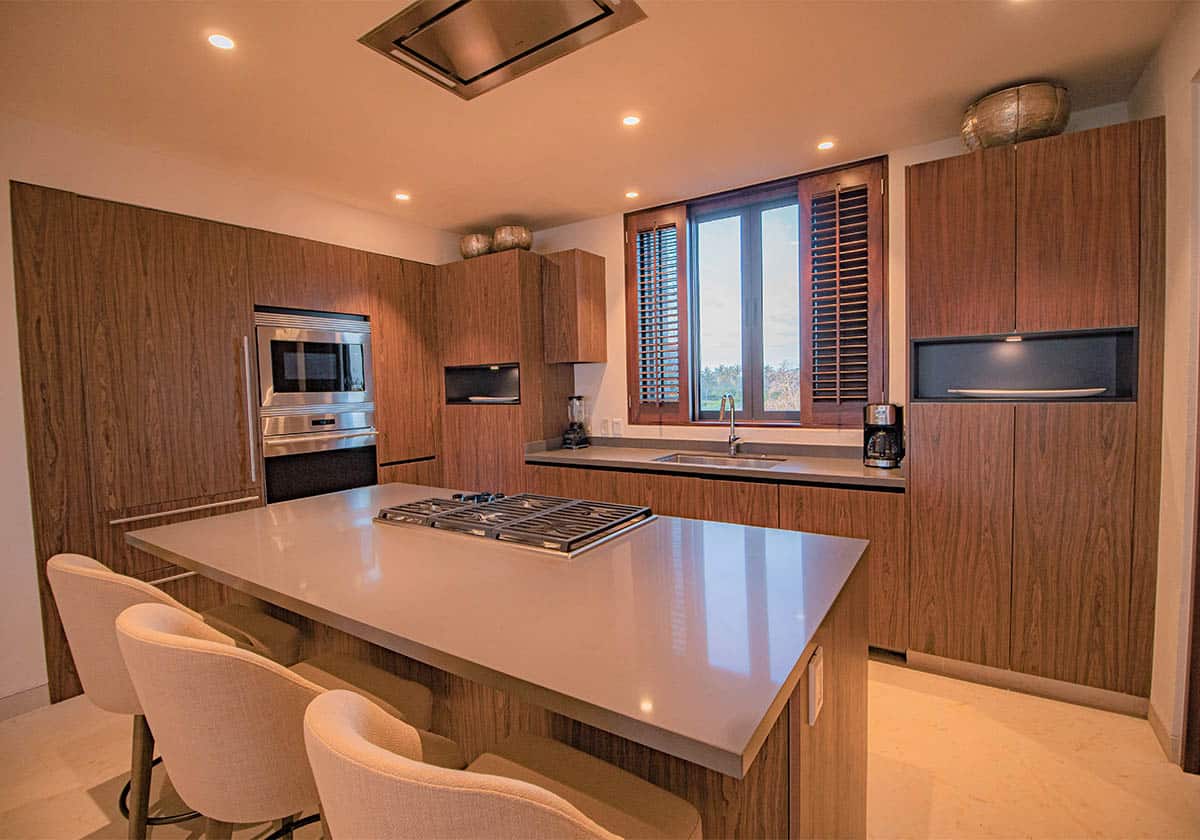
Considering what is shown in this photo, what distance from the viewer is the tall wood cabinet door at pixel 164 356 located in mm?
2617

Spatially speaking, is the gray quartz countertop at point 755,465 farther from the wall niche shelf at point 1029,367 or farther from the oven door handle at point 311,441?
the oven door handle at point 311,441

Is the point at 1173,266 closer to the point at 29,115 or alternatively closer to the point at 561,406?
the point at 561,406

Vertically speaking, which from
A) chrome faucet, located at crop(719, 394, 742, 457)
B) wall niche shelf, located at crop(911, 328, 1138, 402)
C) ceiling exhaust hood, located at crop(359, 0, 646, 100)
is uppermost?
ceiling exhaust hood, located at crop(359, 0, 646, 100)

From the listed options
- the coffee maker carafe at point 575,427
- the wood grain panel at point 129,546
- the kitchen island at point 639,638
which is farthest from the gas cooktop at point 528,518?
the coffee maker carafe at point 575,427

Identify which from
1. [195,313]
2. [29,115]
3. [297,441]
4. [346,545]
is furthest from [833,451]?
[29,115]

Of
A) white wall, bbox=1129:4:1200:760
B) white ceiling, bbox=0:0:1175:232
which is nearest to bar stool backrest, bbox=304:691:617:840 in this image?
white ceiling, bbox=0:0:1175:232

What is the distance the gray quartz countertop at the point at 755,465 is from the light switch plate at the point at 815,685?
1777mm

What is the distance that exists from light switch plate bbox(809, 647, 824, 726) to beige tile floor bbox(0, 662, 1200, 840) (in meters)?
0.98

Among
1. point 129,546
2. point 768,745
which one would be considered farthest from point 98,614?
point 129,546

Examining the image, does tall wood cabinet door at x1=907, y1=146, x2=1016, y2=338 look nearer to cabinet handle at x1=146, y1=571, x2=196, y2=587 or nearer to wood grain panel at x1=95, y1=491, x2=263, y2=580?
wood grain panel at x1=95, y1=491, x2=263, y2=580

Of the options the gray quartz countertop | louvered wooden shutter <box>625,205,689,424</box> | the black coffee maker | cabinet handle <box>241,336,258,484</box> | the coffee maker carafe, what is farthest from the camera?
the coffee maker carafe

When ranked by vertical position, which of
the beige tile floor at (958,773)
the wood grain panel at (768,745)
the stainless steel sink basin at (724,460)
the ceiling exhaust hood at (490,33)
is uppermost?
the ceiling exhaust hood at (490,33)

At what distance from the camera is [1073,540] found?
231 centimetres

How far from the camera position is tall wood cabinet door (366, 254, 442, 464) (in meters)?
3.85
